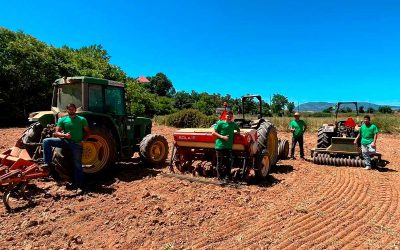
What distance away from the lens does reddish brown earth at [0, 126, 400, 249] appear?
14.0ft

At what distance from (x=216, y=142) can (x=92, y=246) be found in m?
3.50

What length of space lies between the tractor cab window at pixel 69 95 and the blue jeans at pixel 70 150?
146 centimetres

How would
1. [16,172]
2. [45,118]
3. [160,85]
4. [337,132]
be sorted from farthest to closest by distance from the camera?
[160,85]
[337,132]
[45,118]
[16,172]

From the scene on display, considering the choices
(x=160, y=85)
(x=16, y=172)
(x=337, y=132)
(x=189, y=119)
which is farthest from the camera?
(x=160, y=85)

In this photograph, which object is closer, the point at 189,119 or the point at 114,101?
the point at 114,101

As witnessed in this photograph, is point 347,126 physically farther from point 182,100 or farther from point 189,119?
point 182,100

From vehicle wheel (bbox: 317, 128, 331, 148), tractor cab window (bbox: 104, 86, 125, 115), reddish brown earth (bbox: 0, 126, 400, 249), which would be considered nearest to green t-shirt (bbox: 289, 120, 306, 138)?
vehicle wheel (bbox: 317, 128, 331, 148)

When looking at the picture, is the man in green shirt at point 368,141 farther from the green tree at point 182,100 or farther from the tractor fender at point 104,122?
the green tree at point 182,100

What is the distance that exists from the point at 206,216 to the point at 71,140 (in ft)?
9.53

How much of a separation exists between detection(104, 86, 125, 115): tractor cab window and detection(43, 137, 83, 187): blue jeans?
5.53ft

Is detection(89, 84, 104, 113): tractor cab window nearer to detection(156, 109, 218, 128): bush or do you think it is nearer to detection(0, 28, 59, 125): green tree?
detection(0, 28, 59, 125): green tree

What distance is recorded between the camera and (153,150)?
8961 mm

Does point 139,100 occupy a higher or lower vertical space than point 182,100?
lower

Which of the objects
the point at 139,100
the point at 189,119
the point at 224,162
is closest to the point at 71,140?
the point at 224,162
